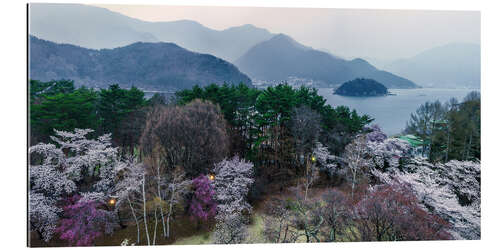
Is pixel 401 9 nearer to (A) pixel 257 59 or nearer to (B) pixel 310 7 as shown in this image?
(B) pixel 310 7

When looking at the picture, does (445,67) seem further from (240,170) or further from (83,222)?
(83,222)

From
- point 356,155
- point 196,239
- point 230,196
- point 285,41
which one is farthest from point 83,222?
point 356,155

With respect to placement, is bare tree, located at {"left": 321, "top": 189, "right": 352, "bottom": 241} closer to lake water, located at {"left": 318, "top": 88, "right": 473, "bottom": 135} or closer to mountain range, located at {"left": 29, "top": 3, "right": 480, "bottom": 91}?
lake water, located at {"left": 318, "top": 88, "right": 473, "bottom": 135}

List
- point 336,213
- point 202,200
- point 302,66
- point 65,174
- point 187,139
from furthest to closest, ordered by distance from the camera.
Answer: point 302,66 → point 187,139 → point 202,200 → point 65,174 → point 336,213

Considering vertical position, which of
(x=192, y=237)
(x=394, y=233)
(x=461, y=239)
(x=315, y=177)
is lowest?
(x=192, y=237)

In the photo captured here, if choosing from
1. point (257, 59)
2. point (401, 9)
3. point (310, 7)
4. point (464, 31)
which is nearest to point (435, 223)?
point (464, 31)
